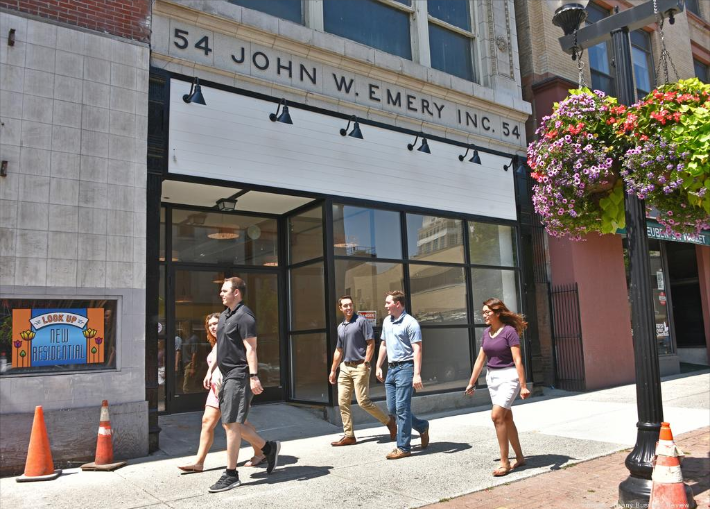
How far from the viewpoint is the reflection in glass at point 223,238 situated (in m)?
10.0

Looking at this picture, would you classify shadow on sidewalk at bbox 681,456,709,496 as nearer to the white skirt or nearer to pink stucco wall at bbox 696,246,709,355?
the white skirt

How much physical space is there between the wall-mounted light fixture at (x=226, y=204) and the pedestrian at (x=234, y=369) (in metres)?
4.09

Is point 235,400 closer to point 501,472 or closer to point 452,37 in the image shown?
point 501,472

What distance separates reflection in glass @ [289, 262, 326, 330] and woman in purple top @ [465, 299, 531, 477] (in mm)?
4058

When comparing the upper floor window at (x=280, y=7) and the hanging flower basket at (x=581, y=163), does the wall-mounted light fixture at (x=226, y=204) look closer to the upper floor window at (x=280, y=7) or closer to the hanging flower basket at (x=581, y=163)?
the upper floor window at (x=280, y=7)

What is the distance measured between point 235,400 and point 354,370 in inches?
92.8

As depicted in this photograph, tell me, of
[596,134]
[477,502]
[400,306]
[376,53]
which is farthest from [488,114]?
[477,502]

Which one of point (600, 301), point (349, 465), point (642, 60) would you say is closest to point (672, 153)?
point (349, 465)

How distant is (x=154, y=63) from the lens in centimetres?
847

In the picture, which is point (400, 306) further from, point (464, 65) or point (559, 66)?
point (559, 66)

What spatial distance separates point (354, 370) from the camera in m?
7.86

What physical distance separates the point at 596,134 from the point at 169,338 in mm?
6861

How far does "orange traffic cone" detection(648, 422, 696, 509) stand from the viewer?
4410 millimetres

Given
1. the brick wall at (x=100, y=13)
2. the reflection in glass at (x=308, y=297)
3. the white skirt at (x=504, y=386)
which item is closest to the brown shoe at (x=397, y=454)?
the white skirt at (x=504, y=386)
